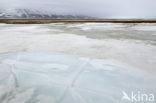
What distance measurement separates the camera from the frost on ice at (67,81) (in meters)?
1.41

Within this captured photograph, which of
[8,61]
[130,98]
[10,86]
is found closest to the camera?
[130,98]

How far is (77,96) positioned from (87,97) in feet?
0.37

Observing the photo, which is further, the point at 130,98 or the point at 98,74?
the point at 98,74

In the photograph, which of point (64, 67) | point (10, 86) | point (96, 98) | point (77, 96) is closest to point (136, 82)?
point (96, 98)

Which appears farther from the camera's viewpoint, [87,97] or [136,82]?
[136,82]

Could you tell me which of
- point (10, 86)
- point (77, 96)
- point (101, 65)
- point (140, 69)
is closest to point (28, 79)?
point (10, 86)

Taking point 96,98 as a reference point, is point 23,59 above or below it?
above

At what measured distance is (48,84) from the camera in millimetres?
1664

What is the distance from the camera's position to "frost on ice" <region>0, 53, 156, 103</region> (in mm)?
1414

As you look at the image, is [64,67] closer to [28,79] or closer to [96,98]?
[28,79]

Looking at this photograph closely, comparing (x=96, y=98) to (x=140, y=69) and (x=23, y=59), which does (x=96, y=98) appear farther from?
(x=23, y=59)

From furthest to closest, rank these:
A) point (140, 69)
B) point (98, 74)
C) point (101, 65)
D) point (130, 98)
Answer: point (101, 65) → point (140, 69) → point (98, 74) → point (130, 98)

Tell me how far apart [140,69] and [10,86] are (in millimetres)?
1988

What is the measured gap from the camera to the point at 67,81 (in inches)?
67.5
